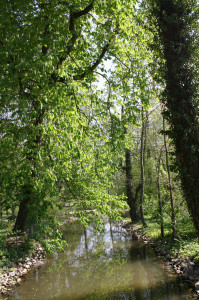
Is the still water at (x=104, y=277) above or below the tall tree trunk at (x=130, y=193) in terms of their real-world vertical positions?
below

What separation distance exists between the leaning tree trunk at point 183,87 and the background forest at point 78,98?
27 millimetres

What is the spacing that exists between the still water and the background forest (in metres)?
1.69

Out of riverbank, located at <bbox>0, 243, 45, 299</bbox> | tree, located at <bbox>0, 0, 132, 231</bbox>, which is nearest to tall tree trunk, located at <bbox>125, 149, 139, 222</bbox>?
riverbank, located at <bbox>0, 243, 45, 299</bbox>

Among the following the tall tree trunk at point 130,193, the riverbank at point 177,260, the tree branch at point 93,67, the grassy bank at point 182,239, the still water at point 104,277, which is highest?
the tree branch at point 93,67

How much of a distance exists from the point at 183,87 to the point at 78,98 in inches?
120

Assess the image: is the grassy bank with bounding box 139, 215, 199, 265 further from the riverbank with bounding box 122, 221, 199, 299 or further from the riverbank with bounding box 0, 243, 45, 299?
the riverbank with bounding box 0, 243, 45, 299

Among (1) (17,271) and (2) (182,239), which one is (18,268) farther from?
(2) (182,239)

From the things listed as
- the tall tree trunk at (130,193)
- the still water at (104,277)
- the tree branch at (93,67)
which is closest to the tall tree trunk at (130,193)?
the tall tree trunk at (130,193)

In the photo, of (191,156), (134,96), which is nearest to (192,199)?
(191,156)

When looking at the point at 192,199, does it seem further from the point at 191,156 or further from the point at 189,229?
the point at 189,229

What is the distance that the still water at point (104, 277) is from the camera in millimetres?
6402

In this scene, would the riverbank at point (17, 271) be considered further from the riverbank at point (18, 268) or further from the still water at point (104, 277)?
the still water at point (104, 277)

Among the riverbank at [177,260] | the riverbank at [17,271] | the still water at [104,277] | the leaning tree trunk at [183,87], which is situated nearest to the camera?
the leaning tree trunk at [183,87]

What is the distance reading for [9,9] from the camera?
5.29 m
